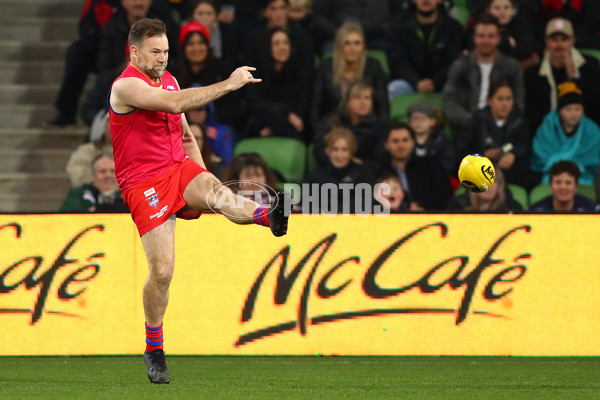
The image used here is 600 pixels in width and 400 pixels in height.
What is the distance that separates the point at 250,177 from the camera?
32.4 ft

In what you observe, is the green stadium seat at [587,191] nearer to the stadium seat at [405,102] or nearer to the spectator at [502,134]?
the spectator at [502,134]

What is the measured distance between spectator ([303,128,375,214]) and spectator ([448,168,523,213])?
916 mm

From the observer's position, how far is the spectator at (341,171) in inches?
401

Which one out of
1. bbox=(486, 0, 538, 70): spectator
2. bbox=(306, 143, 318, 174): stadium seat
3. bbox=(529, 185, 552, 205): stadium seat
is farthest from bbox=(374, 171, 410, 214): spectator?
bbox=(486, 0, 538, 70): spectator

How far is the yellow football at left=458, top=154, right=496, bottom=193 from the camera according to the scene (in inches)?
286

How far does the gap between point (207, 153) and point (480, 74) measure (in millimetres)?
3191

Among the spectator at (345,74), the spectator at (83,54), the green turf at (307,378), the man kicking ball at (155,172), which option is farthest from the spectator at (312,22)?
the man kicking ball at (155,172)

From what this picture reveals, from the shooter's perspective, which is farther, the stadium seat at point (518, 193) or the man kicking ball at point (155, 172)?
the stadium seat at point (518, 193)

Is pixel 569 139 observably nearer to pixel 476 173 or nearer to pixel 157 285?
pixel 476 173

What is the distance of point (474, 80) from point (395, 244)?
3267 millimetres

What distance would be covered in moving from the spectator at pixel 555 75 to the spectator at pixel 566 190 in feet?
5.52

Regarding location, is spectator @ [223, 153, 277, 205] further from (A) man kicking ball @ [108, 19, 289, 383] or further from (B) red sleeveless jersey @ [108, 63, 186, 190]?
(B) red sleeveless jersey @ [108, 63, 186, 190]

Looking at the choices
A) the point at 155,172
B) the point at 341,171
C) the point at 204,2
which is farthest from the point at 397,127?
the point at 155,172

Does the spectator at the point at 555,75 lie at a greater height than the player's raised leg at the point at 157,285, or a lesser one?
greater
